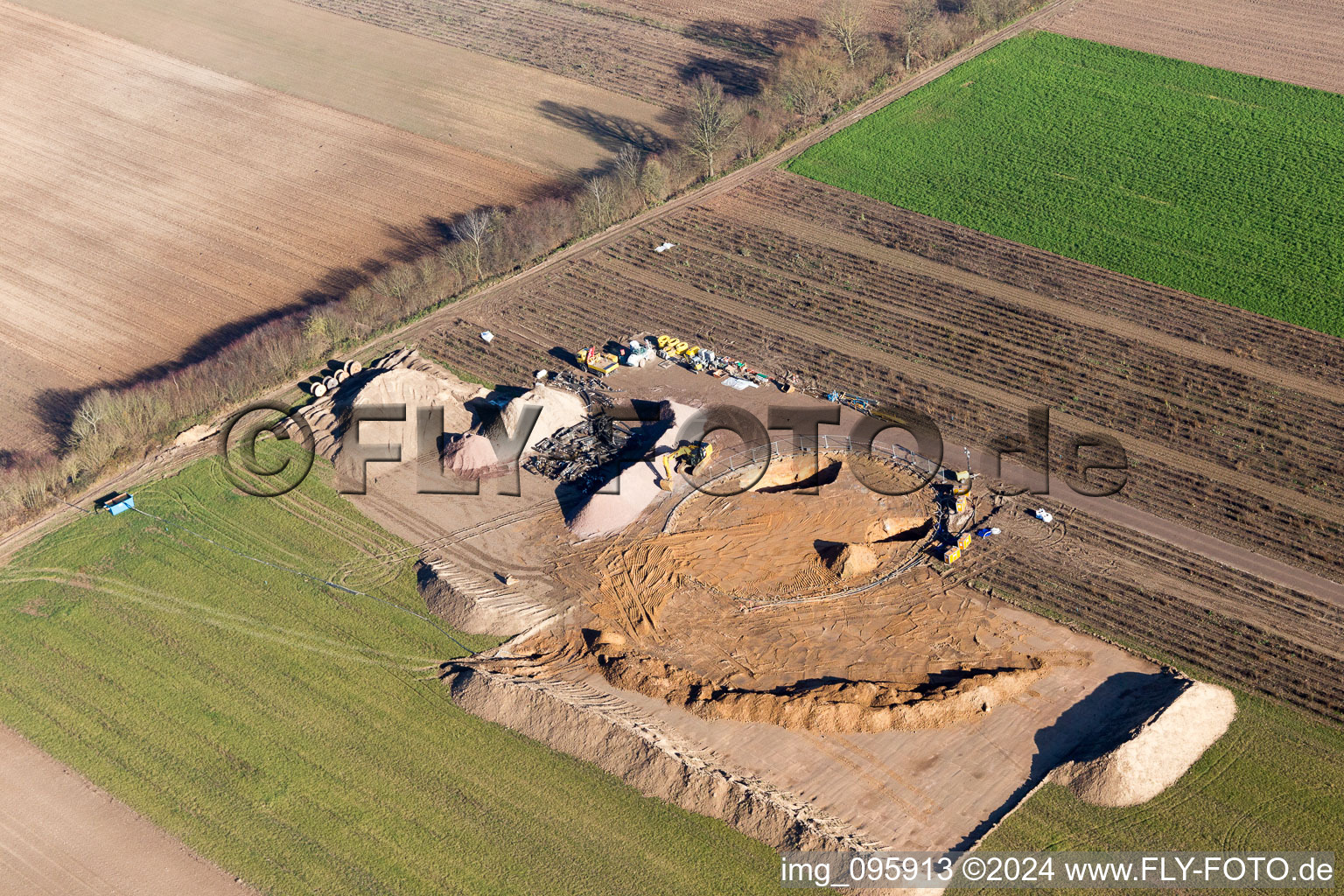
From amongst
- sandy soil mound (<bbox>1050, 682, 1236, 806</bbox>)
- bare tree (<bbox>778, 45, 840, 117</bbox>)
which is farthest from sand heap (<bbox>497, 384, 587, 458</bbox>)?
bare tree (<bbox>778, 45, 840, 117</bbox>)

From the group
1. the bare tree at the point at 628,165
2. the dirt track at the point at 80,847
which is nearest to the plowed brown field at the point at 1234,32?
the bare tree at the point at 628,165

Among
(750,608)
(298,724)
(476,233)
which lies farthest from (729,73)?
(298,724)

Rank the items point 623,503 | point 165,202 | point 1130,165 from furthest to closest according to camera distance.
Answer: point 165,202 < point 1130,165 < point 623,503

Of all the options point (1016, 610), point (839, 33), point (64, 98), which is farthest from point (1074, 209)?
point (64, 98)

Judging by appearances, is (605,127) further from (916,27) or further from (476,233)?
(916,27)

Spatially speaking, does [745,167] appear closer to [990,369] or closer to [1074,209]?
[1074,209]

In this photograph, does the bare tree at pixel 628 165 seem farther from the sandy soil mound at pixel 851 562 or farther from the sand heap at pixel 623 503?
the sandy soil mound at pixel 851 562

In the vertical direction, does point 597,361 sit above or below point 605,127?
below
